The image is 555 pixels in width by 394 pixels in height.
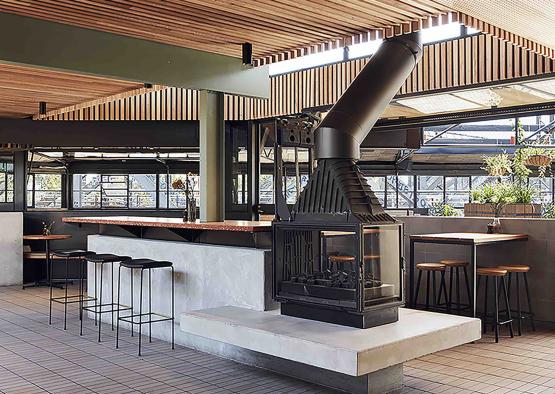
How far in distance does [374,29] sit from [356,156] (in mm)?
1405

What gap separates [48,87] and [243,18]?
4.16 m

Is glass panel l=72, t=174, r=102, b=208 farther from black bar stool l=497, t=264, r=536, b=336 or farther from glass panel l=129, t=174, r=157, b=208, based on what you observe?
black bar stool l=497, t=264, r=536, b=336

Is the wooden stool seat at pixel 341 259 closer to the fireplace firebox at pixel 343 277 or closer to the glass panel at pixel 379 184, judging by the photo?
the fireplace firebox at pixel 343 277

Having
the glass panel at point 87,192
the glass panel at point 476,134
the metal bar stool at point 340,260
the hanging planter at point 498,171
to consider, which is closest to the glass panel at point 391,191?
the glass panel at point 476,134

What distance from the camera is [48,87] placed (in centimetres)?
865

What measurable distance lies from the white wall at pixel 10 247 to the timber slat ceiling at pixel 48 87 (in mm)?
2018

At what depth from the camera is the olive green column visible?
7.02 metres

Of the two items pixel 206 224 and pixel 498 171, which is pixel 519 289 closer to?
pixel 498 171

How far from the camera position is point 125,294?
24.7ft

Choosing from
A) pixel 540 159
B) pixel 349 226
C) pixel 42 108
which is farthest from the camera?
pixel 42 108

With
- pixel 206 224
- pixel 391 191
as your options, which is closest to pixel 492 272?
pixel 206 224

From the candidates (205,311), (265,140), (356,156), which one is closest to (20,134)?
(265,140)

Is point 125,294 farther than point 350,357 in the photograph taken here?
Yes

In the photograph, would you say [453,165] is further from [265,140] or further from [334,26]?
[334,26]
